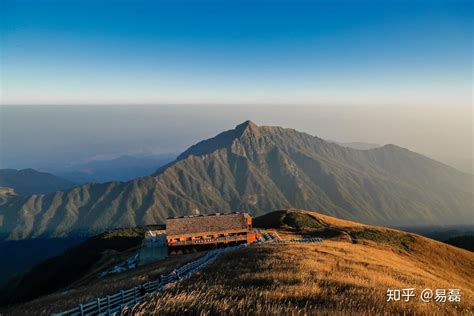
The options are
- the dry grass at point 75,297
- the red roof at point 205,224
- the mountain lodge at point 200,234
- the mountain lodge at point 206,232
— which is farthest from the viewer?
the red roof at point 205,224

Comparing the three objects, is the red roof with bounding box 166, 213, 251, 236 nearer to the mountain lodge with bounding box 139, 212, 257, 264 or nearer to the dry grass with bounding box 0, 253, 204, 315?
the mountain lodge with bounding box 139, 212, 257, 264

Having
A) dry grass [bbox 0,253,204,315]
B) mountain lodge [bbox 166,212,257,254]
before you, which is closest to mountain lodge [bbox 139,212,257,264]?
mountain lodge [bbox 166,212,257,254]

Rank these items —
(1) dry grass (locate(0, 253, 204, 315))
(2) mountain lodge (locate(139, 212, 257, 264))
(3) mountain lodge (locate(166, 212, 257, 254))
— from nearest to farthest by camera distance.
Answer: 1. (1) dry grass (locate(0, 253, 204, 315))
2. (2) mountain lodge (locate(139, 212, 257, 264))
3. (3) mountain lodge (locate(166, 212, 257, 254))

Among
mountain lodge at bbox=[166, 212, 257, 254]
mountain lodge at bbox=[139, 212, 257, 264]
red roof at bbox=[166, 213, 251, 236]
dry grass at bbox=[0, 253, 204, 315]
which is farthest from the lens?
red roof at bbox=[166, 213, 251, 236]

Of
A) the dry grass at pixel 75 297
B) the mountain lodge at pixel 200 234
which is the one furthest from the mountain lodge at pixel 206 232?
the dry grass at pixel 75 297

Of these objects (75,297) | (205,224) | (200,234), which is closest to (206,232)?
(200,234)

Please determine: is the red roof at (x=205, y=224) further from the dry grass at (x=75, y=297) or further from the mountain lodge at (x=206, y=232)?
the dry grass at (x=75, y=297)

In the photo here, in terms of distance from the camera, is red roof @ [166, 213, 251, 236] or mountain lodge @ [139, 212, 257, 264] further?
red roof @ [166, 213, 251, 236]

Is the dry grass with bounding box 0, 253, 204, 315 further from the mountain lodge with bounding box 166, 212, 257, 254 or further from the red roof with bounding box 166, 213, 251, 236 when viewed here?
the red roof with bounding box 166, 213, 251, 236

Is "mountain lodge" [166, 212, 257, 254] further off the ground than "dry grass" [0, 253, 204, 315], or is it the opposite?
"dry grass" [0, 253, 204, 315]

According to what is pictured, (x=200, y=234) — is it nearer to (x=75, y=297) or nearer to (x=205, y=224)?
(x=205, y=224)

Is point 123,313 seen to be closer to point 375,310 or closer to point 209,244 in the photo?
point 375,310
